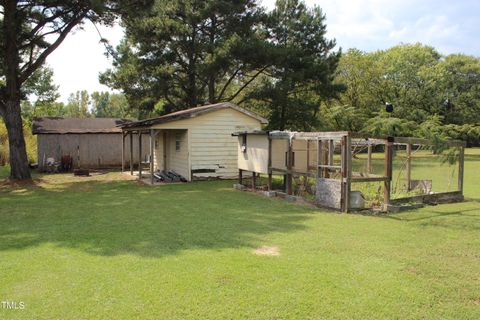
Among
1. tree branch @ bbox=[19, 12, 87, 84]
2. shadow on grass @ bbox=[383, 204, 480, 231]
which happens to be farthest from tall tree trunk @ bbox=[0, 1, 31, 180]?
shadow on grass @ bbox=[383, 204, 480, 231]

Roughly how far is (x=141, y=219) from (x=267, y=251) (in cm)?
340

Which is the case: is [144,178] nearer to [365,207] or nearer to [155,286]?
[365,207]

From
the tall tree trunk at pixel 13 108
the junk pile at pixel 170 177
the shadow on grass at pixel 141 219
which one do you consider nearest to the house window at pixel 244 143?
the shadow on grass at pixel 141 219

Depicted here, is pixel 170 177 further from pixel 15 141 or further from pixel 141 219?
pixel 141 219

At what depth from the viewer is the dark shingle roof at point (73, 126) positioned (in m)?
22.2

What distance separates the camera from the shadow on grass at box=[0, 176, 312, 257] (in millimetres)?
6375

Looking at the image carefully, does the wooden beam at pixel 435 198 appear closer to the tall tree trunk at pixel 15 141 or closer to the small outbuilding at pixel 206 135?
the small outbuilding at pixel 206 135

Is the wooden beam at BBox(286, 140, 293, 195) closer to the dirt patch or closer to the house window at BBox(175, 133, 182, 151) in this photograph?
the dirt patch

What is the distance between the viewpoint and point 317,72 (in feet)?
76.2

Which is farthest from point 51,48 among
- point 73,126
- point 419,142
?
point 419,142

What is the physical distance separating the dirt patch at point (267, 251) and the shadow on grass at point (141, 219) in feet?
1.13

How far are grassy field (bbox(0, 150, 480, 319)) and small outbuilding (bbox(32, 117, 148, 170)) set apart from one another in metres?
13.1

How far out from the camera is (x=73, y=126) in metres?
23.5

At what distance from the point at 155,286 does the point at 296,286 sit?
159 cm
